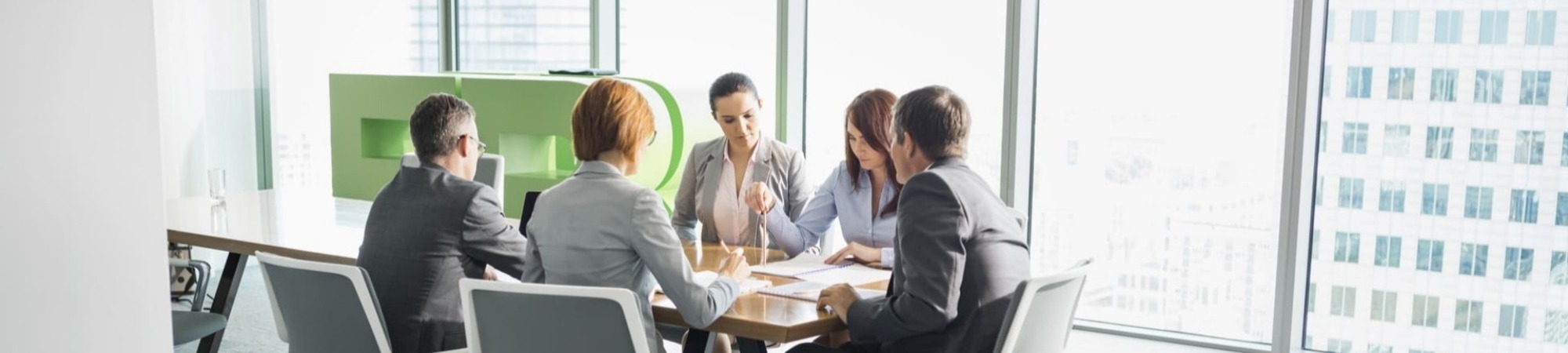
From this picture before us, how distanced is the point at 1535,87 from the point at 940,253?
2.83 meters

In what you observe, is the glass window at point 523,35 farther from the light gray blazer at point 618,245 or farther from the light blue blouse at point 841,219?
the light gray blazer at point 618,245

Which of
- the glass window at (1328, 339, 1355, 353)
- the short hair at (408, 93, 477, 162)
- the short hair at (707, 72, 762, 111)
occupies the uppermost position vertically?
the short hair at (707, 72, 762, 111)

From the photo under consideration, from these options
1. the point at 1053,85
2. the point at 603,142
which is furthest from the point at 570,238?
the point at 1053,85

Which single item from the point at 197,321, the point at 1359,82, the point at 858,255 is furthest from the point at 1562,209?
the point at 197,321

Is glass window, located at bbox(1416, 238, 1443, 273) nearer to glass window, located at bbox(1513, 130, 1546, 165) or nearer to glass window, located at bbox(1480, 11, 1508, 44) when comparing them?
glass window, located at bbox(1513, 130, 1546, 165)

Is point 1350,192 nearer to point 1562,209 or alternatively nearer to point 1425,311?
point 1425,311

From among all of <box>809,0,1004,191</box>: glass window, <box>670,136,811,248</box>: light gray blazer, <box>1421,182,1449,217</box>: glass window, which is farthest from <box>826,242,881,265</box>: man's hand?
<box>1421,182,1449,217</box>: glass window

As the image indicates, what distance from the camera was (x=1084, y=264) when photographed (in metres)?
2.91

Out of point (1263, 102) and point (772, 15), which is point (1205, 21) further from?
point (772, 15)

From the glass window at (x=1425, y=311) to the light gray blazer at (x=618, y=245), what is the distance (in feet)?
9.84

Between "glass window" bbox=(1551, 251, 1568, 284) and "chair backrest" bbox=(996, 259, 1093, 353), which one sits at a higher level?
"chair backrest" bbox=(996, 259, 1093, 353)

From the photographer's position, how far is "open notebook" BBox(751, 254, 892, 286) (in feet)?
10.3

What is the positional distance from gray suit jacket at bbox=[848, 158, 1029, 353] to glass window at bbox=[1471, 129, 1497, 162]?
98.2 inches

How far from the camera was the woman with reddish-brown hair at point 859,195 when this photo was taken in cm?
353
